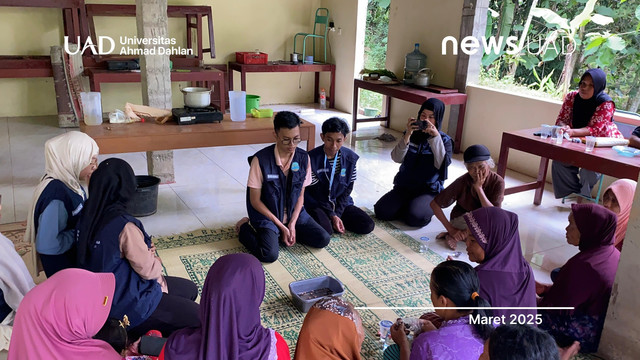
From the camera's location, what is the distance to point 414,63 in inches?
264

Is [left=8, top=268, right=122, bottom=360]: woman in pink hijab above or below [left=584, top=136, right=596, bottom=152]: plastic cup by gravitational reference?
below

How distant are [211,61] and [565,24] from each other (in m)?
5.19

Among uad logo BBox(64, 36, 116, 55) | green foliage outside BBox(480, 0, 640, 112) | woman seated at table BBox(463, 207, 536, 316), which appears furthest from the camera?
uad logo BBox(64, 36, 116, 55)

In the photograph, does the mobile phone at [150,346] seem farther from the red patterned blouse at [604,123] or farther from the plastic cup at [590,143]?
the red patterned blouse at [604,123]

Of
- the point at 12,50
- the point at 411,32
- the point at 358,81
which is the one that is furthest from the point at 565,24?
the point at 12,50

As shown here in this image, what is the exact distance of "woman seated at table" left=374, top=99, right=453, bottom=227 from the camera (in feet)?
13.2

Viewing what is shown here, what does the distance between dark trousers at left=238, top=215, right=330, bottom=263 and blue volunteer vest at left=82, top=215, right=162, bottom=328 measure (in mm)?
1082

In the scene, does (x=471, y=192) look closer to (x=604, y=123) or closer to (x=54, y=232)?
(x=604, y=123)

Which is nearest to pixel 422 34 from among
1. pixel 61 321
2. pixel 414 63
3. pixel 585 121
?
pixel 414 63

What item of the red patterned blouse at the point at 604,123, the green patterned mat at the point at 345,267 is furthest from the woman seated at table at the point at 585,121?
the green patterned mat at the point at 345,267

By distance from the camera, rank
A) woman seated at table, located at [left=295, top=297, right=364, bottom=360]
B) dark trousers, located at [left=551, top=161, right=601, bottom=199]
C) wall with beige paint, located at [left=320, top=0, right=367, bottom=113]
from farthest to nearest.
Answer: wall with beige paint, located at [left=320, top=0, right=367, bottom=113], dark trousers, located at [left=551, top=161, right=601, bottom=199], woman seated at table, located at [left=295, top=297, right=364, bottom=360]

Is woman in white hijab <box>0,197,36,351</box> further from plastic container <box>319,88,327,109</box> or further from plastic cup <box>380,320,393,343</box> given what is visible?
plastic container <box>319,88,327,109</box>

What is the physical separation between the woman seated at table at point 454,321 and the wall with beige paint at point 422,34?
4.84 m

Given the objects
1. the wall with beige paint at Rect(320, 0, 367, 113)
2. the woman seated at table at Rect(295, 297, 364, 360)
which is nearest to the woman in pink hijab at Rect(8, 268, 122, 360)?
the woman seated at table at Rect(295, 297, 364, 360)
